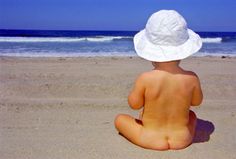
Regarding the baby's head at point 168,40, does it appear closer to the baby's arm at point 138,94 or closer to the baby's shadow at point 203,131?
the baby's arm at point 138,94

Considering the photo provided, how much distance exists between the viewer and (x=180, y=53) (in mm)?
3295

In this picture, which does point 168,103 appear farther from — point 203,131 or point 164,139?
point 203,131

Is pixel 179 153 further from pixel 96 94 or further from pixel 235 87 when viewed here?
pixel 235 87

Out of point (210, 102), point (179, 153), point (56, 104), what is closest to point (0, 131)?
point (56, 104)

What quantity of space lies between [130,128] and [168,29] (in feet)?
3.07

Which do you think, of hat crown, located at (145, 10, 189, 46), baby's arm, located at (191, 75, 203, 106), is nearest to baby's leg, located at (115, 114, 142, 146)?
baby's arm, located at (191, 75, 203, 106)

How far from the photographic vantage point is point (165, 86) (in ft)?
11.2

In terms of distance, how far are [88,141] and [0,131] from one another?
94 cm

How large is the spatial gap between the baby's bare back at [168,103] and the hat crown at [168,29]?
0.88 feet

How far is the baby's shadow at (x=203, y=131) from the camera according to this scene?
3852mm

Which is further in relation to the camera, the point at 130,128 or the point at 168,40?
the point at 130,128

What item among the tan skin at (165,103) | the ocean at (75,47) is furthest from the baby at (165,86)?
the ocean at (75,47)

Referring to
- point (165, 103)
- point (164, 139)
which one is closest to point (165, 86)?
point (165, 103)

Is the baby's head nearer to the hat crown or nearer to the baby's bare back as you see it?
the hat crown
